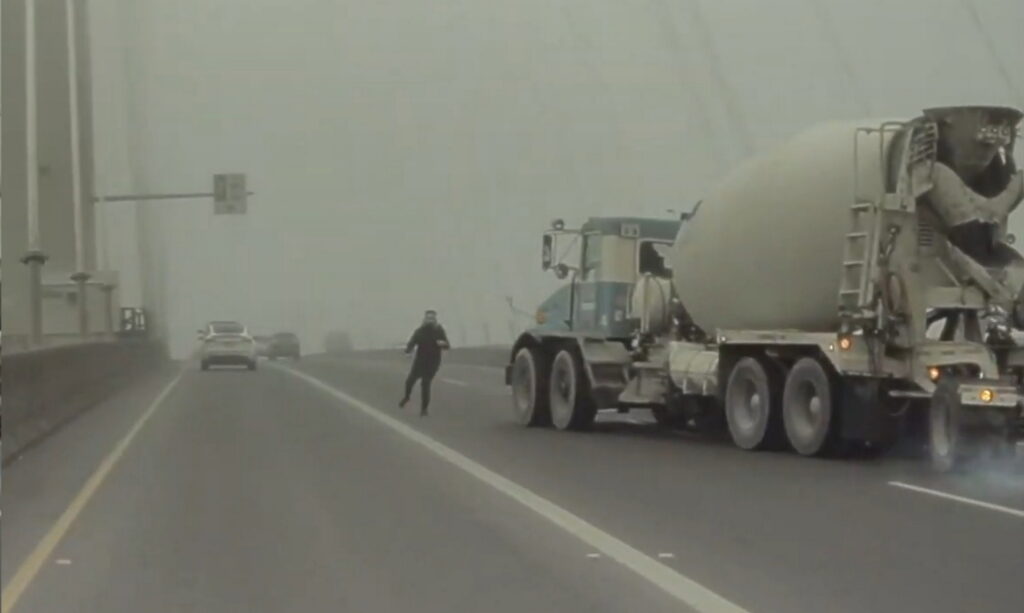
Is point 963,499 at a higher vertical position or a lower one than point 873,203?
lower

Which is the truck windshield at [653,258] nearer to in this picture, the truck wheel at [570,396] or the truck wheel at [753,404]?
the truck wheel at [570,396]

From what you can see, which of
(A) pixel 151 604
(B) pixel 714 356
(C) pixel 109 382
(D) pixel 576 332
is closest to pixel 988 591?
(A) pixel 151 604

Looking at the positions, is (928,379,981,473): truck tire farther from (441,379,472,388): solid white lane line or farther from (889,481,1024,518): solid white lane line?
(441,379,472,388): solid white lane line

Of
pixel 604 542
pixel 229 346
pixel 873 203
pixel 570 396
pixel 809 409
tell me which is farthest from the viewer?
pixel 229 346

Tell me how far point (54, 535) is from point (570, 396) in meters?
13.0

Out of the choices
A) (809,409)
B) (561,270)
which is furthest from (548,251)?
(809,409)

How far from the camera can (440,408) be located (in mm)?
31578

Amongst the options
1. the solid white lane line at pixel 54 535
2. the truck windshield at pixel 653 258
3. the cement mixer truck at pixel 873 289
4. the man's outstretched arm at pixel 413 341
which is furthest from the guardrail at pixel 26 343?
the cement mixer truck at pixel 873 289

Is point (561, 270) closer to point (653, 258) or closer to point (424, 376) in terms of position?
point (653, 258)

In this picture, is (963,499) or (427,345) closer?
(963,499)

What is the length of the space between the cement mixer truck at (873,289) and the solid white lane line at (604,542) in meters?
3.84

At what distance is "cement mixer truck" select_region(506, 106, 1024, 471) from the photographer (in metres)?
19.1

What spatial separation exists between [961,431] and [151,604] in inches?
406

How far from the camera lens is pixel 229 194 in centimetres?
4994
